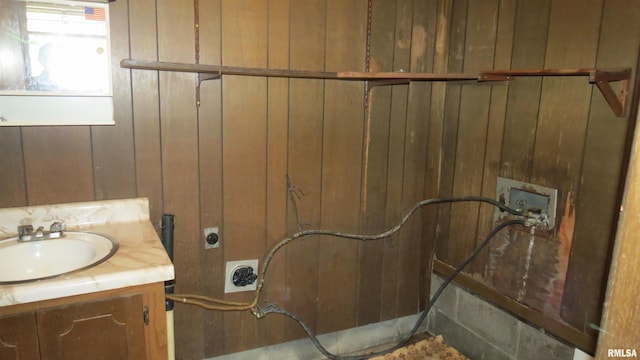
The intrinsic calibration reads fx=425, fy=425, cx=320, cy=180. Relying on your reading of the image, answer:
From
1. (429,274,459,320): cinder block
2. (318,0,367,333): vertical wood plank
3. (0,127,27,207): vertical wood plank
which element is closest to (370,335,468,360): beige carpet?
(429,274,459,320): cinder block

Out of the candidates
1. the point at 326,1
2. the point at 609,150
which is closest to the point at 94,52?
the point at 326,1

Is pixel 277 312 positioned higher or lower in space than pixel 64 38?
lower

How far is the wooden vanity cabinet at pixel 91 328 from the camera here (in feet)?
3.64

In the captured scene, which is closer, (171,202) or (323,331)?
(171,202)

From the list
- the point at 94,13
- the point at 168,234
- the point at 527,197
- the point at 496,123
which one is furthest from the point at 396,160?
the point at 94,13

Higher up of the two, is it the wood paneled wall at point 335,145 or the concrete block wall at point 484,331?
the wood paneled wall at point 335,145

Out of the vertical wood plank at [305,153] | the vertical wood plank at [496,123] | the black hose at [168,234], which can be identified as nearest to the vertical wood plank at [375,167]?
the vertical wood plank at [305,153]

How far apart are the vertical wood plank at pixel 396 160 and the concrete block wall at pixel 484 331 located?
0.27 meters

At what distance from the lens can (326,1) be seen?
6.12 feet

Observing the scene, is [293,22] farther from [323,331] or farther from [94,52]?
[323,331]

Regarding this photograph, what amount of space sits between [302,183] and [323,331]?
782 millimetres

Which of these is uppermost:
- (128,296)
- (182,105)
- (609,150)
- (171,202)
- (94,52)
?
(94,52)

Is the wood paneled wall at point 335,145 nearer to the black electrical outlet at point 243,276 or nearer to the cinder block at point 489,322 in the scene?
the black electrical outlet at point 243,276

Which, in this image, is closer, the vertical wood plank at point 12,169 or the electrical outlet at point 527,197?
the vertical wood plank at point 12,169
